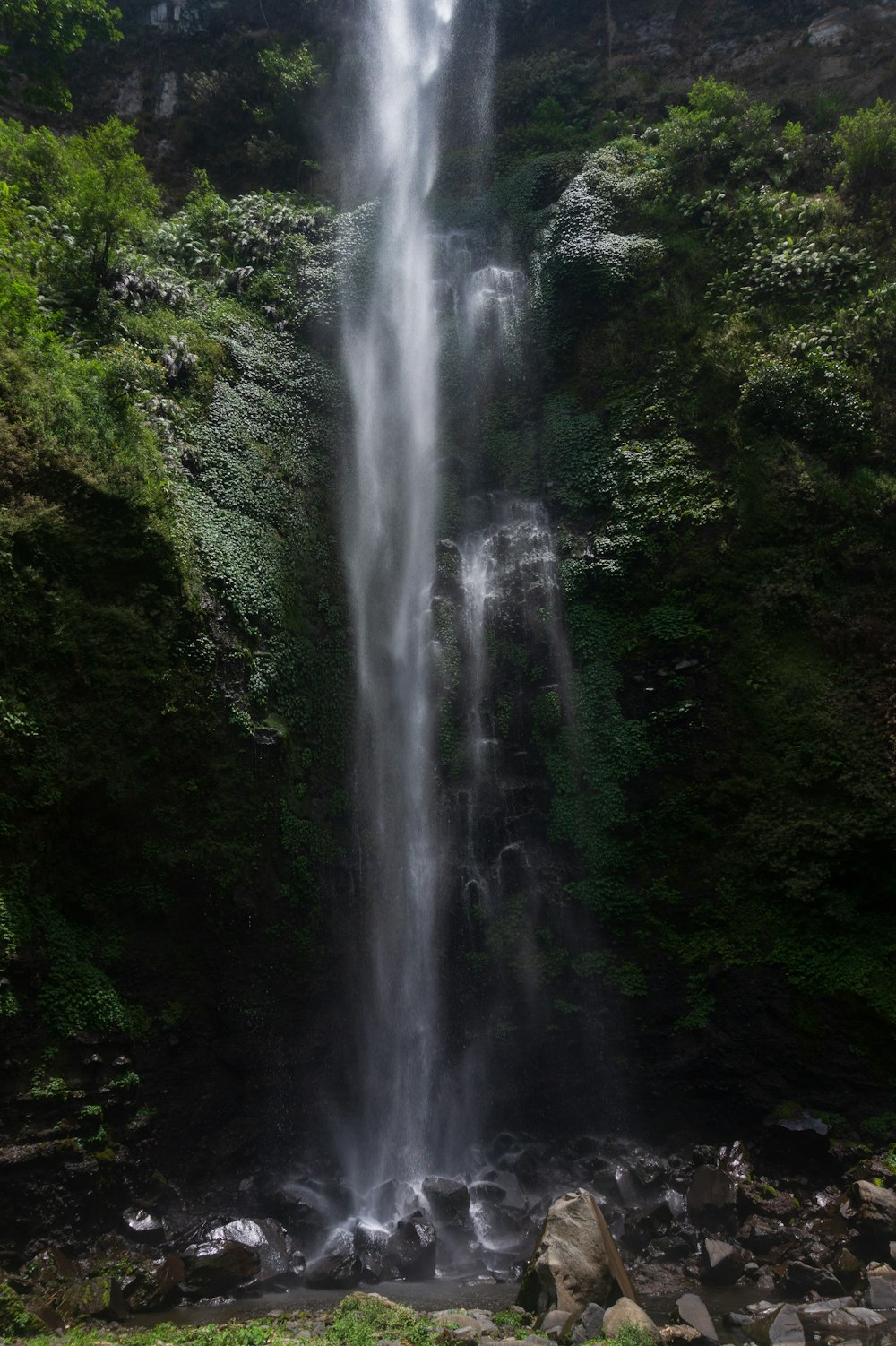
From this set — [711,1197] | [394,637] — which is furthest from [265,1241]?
[394,637]

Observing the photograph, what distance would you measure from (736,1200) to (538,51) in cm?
3208

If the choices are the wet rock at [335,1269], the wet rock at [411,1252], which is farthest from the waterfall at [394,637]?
the wet rock at [411,1252]

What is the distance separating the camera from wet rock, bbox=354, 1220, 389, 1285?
10195 mm

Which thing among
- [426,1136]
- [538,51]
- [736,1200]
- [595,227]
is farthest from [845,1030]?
[538,51]

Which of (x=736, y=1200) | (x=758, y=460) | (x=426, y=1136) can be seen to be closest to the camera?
(x=736, y=1200)

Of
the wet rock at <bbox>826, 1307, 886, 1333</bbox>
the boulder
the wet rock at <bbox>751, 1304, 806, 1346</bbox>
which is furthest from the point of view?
the wet rock at <bbox>826, 1307, 886, 1333</bbox>

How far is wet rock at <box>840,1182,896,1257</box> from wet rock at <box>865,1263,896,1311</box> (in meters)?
0.51

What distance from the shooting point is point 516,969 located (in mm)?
13500

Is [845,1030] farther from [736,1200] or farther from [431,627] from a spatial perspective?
[431,627]

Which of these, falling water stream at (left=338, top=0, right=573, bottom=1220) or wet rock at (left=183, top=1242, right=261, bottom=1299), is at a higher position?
falling water stream at (left=338, top=0, right=573, bottom=1220)

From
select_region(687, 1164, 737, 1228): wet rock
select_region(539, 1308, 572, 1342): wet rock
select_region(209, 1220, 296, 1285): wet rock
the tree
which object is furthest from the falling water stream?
the tree

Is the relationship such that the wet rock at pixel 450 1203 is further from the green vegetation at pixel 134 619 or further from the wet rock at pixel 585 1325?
the green vegetation at pixel 134 619

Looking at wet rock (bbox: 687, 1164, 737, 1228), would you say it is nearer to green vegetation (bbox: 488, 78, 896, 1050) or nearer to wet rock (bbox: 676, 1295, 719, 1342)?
green vegetation (bbox: 488, 78, 896, 1050)

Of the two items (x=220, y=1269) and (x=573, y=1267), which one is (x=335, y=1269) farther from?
(x=573, y=1267)
